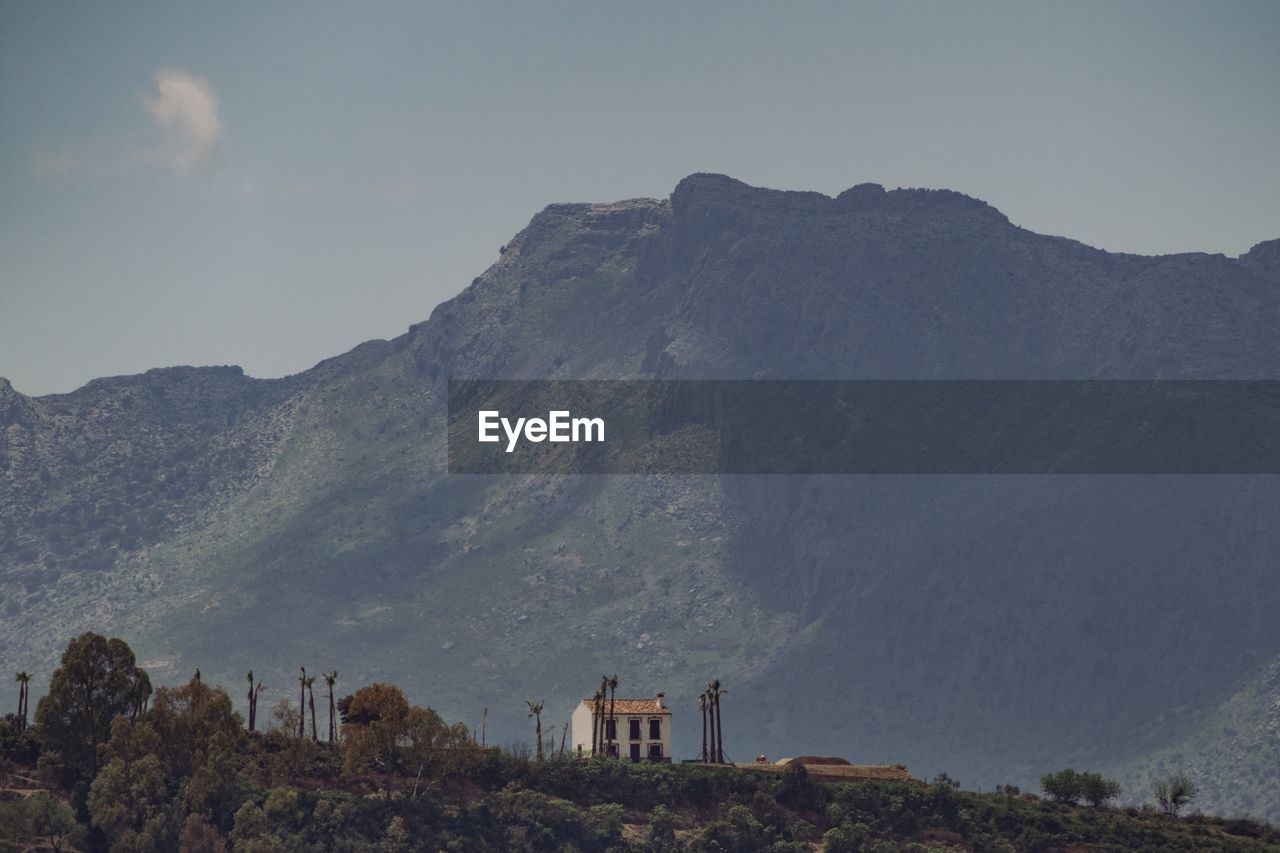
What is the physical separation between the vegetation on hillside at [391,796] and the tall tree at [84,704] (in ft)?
0.47

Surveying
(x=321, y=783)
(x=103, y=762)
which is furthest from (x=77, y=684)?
(x=321, y=783)

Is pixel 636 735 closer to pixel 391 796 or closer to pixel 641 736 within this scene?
pixel 641 736

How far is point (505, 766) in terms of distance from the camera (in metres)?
176

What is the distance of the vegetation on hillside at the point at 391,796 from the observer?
161 m

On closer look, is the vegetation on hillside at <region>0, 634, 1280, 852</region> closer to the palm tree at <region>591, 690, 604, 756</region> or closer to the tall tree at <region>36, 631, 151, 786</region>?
the tall tree at <region>36, 631, 151, 786</region>

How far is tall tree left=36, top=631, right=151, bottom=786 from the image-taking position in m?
166

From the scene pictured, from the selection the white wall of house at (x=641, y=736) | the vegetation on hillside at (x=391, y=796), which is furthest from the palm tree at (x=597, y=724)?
the vegetation on hillside at (x=391, y=796)

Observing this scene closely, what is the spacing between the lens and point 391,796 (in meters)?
169

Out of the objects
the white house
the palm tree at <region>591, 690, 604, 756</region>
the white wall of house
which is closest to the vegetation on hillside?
the palm tree at <region>591, 690, 604, 756</region>

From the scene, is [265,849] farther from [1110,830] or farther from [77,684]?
[1110,830]

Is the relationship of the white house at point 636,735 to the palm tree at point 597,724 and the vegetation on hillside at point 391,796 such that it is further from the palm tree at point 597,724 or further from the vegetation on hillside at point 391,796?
the vegetation on hillside at point 391,796

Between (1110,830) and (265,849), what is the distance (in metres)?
66.5

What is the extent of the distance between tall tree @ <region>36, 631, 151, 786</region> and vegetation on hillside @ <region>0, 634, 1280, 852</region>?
144 mm

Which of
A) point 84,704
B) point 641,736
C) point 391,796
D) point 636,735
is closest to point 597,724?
point 636,735
